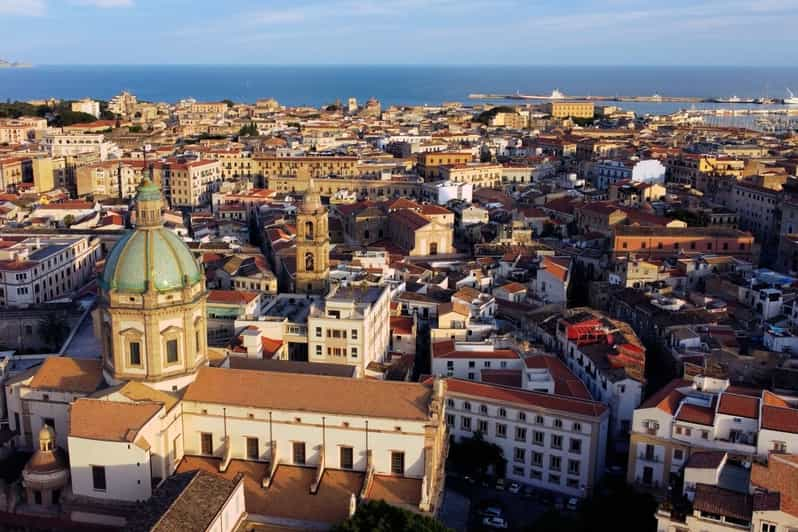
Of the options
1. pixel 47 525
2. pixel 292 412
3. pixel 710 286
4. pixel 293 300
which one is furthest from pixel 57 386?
pixel 710 286

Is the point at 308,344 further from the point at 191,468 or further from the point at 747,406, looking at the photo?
the point at 747,406

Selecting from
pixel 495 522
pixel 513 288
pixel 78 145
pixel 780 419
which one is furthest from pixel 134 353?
pixel 78 145

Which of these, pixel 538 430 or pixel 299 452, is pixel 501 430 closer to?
pixel 538 430

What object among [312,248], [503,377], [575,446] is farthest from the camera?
[312,248]

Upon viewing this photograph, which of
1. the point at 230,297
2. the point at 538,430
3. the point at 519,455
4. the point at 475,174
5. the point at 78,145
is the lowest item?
the point at 519,455

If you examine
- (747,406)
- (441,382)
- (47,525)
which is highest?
(441,382)

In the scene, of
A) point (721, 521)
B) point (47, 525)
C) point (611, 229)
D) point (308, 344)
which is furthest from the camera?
point (611, 229)

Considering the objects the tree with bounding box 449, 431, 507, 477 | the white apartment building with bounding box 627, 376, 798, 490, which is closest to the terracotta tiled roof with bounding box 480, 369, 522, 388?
the tree with bounding box 449, 431, 507, 477
